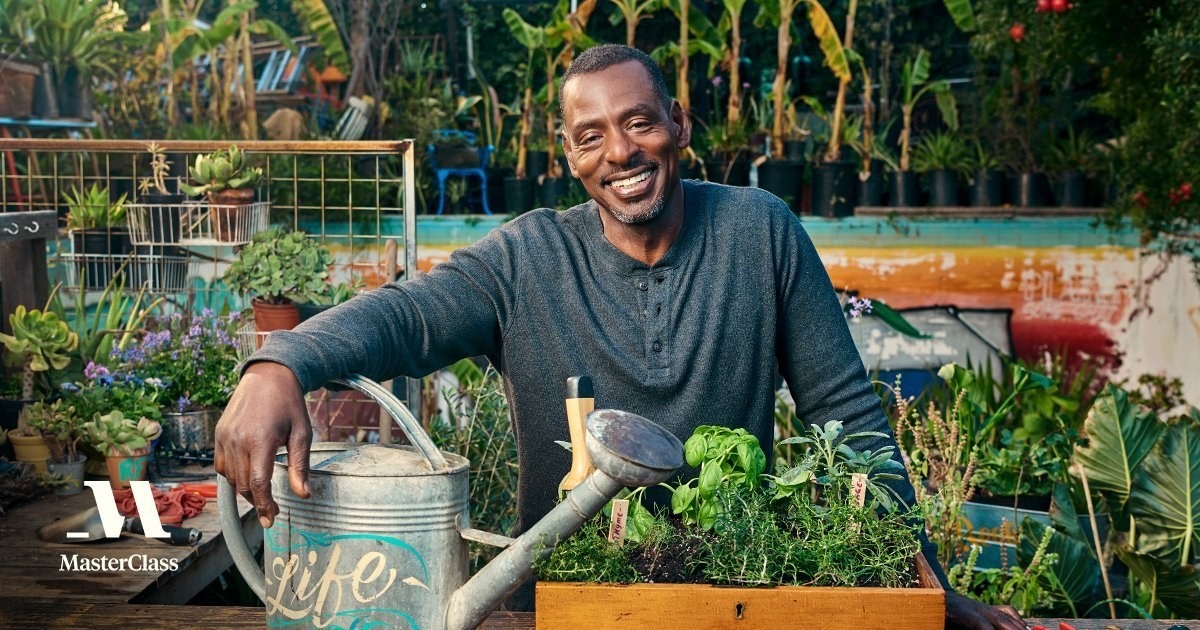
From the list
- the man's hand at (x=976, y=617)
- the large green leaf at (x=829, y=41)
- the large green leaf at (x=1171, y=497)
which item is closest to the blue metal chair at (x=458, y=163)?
the large green leaf at (x=829, y=41)

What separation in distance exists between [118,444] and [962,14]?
579 cm

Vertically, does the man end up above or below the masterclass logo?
above

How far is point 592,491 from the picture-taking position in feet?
4.11

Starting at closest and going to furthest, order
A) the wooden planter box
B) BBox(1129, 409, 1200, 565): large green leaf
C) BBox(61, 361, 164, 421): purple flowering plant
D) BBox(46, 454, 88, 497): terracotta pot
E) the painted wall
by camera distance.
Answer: the wooden planter box, BBox(1129, 409, 1200, 565): large green leaf, BBox(46, 454, 88, 497): terracotta pot, BBox(61, 361, 164, 421): purple flowering plant, the painted wall

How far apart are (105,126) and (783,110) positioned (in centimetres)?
467

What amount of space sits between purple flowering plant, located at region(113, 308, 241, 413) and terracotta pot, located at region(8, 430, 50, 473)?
0.52 metres

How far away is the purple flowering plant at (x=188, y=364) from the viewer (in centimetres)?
426

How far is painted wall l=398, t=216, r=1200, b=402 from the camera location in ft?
23.0

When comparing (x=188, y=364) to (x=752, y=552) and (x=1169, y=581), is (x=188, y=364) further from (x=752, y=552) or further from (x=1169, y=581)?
(x=752, y=552)

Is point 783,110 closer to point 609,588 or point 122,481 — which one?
point 122,481

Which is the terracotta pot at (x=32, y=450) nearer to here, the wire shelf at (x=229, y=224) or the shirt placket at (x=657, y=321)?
the wire shelf at (x=229, y=224)

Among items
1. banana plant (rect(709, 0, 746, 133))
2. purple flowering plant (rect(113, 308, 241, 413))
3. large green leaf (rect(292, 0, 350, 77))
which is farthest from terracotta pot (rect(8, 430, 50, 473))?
large green leaf (rect(292, 0, 350, 77))

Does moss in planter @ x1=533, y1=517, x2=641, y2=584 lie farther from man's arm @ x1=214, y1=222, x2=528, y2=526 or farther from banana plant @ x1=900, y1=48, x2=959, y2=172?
banana plant @ x1=900, y1=48, x2=959, y2=172

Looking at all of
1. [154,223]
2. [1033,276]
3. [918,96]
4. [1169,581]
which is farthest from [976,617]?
[918,96]
